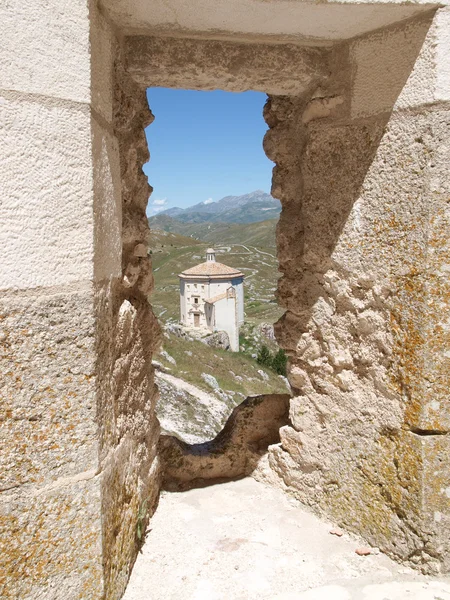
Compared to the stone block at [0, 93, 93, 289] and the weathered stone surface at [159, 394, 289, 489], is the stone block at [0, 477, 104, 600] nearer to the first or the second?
the stone block at [0, 93, 93, 289]

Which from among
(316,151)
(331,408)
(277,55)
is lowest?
(331,408)

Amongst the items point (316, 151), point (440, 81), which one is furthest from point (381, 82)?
point (316, 151)

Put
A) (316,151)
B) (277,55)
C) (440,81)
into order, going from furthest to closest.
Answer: (316,151) → (277,55) → (440,81)

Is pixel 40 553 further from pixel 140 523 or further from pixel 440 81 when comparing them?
pixel 440 81

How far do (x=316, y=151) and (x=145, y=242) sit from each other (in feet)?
4.00

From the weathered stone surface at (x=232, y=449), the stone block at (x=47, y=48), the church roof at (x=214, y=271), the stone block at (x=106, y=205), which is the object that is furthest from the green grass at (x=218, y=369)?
the stone block at (x=47, y=48)

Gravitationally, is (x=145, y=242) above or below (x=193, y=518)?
above

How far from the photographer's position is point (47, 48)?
6.07ft

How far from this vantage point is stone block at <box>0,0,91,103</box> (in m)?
1.79

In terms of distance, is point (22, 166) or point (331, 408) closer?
point (22, 166)

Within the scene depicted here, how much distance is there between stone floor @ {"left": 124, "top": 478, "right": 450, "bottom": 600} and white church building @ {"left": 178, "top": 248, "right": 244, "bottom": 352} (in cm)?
3307

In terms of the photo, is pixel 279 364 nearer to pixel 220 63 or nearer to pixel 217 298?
pixel 217 298

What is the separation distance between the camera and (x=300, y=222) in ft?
10.7

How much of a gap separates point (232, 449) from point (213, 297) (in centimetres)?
3306
